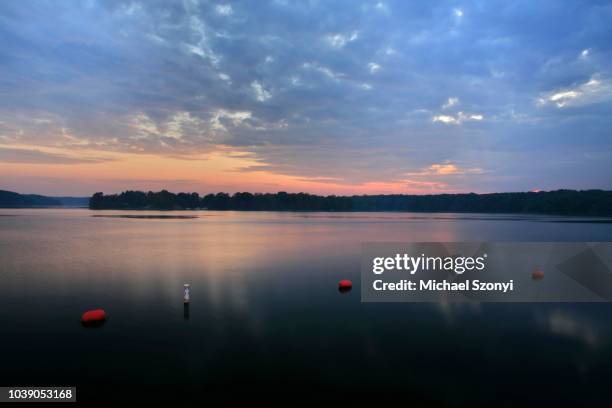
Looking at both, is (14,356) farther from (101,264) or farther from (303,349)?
(101,264)

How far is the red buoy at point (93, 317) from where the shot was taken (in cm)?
1928

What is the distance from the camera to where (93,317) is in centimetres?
1952

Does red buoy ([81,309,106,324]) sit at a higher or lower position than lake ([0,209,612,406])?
higher

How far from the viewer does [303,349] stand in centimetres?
1609

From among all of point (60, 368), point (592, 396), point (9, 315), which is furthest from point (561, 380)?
point (9, 315)

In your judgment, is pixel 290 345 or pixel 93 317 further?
pixel 93 317

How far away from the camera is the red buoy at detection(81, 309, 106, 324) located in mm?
19281

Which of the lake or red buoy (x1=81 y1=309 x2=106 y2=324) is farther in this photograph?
red buoy (x1=81 y1=309 x2=106 y2=324)

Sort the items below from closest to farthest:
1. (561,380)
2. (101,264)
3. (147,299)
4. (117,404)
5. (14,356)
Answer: (117,404) < (561,380) < (14,356) < (147,299) < (101,264)

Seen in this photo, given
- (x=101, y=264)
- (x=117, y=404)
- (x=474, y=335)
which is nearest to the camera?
(x=117, y=404)

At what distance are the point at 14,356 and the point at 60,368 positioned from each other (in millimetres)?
2590

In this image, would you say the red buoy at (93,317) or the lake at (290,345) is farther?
the red buoy at (93,317)

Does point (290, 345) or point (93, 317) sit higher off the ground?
point (93, 317)

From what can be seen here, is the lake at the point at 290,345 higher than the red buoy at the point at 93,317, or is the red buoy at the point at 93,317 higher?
the red buoy at the point at 93,317
